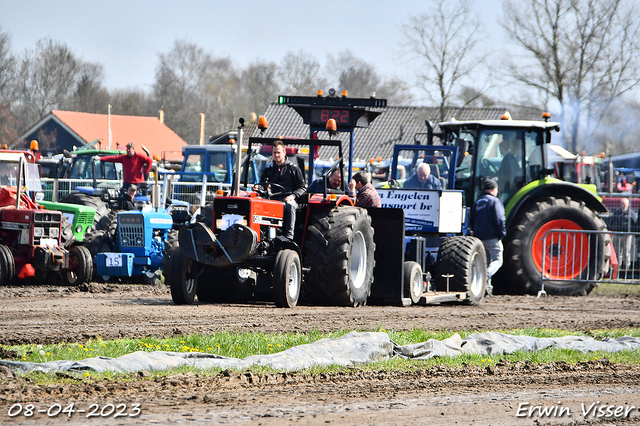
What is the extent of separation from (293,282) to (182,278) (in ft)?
4.43

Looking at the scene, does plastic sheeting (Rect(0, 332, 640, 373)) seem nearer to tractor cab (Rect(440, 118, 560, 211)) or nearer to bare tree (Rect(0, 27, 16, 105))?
tractor cab (Rect(440, 118, 560, 211))

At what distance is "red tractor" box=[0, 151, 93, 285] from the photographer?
1345cm

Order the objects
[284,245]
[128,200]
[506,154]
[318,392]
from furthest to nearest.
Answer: [128,200], [506,154], [284,245], [318,392]

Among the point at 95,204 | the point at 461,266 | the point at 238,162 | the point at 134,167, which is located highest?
the point at 134,167

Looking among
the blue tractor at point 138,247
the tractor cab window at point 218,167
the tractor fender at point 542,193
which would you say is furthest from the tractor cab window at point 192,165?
the tractor fender at point 542,193

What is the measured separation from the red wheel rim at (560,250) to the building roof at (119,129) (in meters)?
39.8

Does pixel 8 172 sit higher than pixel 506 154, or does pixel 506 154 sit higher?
pixel 506 154

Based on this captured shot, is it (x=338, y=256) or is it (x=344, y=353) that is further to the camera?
(x=338, y=256)

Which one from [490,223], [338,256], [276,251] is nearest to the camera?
[338,256]

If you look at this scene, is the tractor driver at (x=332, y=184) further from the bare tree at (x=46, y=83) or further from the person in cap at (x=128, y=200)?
the bare tree at (x=46, y=83)

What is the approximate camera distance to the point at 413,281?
37.7ft

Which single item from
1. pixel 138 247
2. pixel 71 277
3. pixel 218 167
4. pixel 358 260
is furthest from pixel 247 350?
pixel 218 167

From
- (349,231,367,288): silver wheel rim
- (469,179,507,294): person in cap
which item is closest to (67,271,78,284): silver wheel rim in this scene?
(349,231,367,288): silver wheel rim

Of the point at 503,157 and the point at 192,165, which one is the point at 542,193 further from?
the point at 192,165
